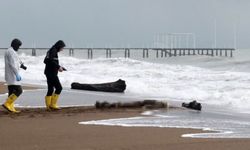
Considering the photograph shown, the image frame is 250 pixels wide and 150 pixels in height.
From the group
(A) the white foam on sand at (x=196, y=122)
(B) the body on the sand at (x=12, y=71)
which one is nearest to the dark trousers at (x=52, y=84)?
(B) the body on the sand at (x=12, y=71)

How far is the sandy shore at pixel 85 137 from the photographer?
249 inches

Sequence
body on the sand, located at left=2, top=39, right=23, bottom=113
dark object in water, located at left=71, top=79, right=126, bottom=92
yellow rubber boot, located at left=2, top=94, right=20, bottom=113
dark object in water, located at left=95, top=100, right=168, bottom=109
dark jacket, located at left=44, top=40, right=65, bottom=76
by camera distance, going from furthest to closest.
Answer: dark object in water, located at left=71, top=79, right=126, bottom=92 < dark object in water, located at left=95, top=100, right=168, bottom=109 < dark jacket, located at left=44, top=40, right=65, bottom=76 < yellow rubber boot, located at left=2, top=94, right=20, bottom=113 < body on the sand, located at left=2, top=39, right=23, bottom=113

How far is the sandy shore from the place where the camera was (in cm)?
633

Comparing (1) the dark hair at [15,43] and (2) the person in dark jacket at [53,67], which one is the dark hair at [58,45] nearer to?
(2) the person in dark jacket at [53,67]

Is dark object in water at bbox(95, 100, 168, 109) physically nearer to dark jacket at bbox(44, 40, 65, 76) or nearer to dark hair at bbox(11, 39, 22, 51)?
dark jacket at bbox(44, 40, 65, 76)

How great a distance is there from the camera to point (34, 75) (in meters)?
24.7

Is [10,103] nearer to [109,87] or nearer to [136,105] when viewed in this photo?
[136,105]

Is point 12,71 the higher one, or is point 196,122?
point 12,71

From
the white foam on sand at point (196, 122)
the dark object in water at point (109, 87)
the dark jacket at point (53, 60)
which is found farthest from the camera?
the dark object in water at point (109, 87)

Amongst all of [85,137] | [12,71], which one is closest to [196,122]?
[85,137]

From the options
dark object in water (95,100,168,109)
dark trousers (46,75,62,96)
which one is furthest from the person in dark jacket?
dark object in water (95,100,168,109)

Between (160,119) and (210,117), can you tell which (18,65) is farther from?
(210,117)

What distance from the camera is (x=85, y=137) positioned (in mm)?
7031

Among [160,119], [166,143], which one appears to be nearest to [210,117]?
[160,119]
